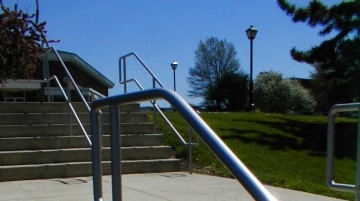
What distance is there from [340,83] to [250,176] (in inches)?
828

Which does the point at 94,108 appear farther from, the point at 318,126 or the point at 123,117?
the point at 318,126

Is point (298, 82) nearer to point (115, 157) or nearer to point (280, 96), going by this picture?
point (280, 96)

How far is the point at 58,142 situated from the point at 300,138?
908 centimetres

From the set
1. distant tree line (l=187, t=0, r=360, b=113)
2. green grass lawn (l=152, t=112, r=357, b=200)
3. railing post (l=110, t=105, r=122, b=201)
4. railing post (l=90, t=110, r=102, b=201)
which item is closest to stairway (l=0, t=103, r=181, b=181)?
green grass lawn (l=152, t=112, r=357, b=200)

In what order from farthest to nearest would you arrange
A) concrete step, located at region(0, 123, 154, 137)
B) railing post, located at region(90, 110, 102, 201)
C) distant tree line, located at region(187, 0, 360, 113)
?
distant tree line, located at region(187, 0, 360, 113) → concrete step, located at region(0, 123, 154, 137) → railing post, located at region(90, 110, 102, 201)

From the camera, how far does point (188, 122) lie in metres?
2.12

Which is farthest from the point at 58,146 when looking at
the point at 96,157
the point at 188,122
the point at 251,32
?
the point at 251,32

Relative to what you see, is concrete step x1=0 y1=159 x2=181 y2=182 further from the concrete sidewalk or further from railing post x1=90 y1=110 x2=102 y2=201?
railing post x1=90 y1=110 x2=102 y2=201

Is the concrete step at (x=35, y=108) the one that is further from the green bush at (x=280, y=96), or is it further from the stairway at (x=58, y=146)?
the green bush at (x=280, y=96)

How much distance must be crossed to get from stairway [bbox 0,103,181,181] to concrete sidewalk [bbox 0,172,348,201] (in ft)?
0.70

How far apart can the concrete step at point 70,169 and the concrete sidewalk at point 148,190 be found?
157 mm

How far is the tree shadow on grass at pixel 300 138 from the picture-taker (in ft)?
41.8

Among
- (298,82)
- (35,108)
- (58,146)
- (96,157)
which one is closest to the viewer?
(96,157)

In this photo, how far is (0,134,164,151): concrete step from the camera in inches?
286
